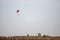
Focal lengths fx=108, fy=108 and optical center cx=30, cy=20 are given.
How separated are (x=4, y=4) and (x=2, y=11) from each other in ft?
0.61

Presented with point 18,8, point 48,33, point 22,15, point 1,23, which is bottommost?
point 48,33

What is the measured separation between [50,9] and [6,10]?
3.64ft

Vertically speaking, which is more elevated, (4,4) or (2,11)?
(4,4)

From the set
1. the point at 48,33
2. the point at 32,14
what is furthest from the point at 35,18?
the point at 48,33

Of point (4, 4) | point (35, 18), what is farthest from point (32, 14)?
point (4, 4)

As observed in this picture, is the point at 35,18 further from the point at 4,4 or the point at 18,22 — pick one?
the point at 4,4

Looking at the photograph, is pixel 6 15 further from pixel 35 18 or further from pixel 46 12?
pixel 46 12

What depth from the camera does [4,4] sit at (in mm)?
2738

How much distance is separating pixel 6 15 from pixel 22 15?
40 centimetres

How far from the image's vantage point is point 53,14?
2703 millimetres

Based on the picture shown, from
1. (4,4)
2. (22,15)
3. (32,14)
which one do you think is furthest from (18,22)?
(4,4)

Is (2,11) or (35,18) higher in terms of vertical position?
(2,11)

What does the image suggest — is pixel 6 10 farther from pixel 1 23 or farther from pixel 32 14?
pixel 32 14

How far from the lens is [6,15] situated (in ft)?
8.84
